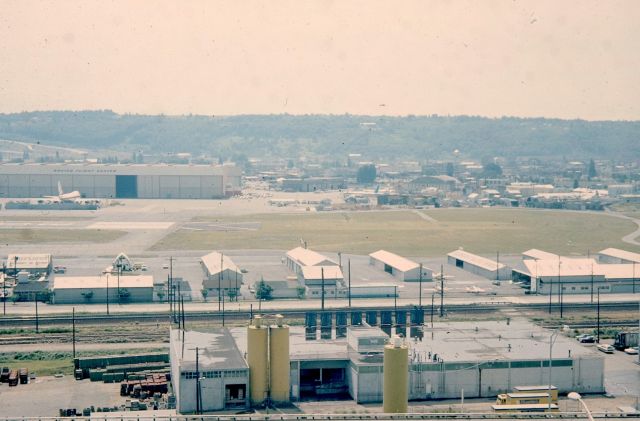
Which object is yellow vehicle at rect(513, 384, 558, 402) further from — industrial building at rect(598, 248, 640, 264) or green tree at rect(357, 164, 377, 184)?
green tree at rect(357, 164, 377, 184)

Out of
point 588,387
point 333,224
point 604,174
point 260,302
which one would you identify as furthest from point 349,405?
point 604,174

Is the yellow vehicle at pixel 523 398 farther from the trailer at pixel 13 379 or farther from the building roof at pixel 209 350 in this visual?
the trailer at pixel 13 379

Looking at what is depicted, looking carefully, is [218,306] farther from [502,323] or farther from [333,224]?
[333,224]

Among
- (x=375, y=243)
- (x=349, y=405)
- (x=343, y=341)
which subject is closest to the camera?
(x=349, y=405)

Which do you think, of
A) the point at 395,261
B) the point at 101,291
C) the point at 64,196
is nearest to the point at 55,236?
the point at 101,291

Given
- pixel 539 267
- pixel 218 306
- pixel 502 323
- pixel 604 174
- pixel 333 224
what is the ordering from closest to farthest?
pixel 502 323 → pixel 218 306 → pixel 539 267 → pixel 333 224 → pixel 604 174

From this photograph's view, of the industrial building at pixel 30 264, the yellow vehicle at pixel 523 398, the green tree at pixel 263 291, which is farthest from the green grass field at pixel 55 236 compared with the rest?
the yellow vehicle at pixel 523 398

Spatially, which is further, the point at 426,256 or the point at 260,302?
the point at 426,256
